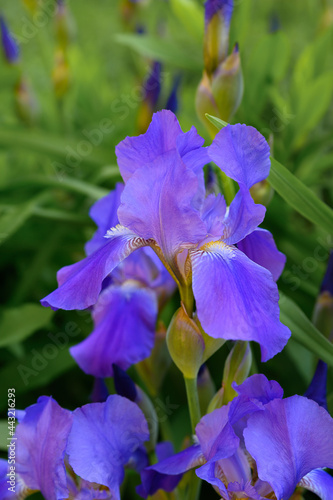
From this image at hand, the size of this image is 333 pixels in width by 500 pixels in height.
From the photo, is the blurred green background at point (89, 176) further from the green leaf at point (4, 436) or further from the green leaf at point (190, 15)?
the green leaf at point (4, 436)

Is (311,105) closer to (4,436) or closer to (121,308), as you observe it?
(121,308)

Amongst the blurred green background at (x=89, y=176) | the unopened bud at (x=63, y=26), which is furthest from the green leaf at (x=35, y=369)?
the unopened bud at (x=63, y=26)

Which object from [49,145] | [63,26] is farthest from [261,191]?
[63,26]

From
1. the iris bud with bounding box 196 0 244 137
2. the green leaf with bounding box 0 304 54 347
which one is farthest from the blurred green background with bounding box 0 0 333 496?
the iris bud with bounding box 196 0 244 137

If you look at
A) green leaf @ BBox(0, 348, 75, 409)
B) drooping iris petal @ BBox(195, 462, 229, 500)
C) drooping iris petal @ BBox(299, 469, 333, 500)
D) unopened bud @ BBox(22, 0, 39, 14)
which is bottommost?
green leaf @ BBox(0, 348, 75, 409)

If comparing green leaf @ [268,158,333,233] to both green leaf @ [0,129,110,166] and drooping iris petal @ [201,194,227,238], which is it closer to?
drooping iris petal @ [201,194,227,238]
